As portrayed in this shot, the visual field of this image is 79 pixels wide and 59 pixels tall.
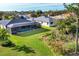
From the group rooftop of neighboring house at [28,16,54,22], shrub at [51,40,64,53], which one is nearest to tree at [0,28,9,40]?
Answer: rooftop of neighboring house at [28,16,54,22]

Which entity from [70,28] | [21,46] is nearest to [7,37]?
[21,46]

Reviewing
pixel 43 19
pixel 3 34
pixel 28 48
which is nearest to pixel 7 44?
pixel 3 34

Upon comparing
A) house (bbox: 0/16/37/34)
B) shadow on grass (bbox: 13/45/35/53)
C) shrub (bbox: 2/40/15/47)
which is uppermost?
house (bbox: 0/16/37/34)

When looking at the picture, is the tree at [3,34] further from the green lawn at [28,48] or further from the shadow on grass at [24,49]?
the shadow on grass at [24,49]

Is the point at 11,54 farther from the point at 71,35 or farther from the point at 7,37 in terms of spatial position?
the point at 71,35

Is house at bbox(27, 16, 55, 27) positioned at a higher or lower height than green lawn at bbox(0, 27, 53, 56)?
higher

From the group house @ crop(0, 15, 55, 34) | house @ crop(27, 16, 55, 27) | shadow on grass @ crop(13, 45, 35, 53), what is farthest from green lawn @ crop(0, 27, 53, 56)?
house @ crop(27, 16, 55, 27)

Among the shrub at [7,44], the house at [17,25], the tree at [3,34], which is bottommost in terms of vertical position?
the shrub at [7,44]

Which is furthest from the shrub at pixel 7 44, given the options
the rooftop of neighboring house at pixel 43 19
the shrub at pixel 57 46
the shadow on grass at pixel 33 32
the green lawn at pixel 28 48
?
the shrub at pixel 57 46

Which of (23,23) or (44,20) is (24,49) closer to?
(23,23)

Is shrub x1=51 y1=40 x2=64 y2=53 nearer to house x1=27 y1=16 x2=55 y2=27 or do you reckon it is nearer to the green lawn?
the green lawn
